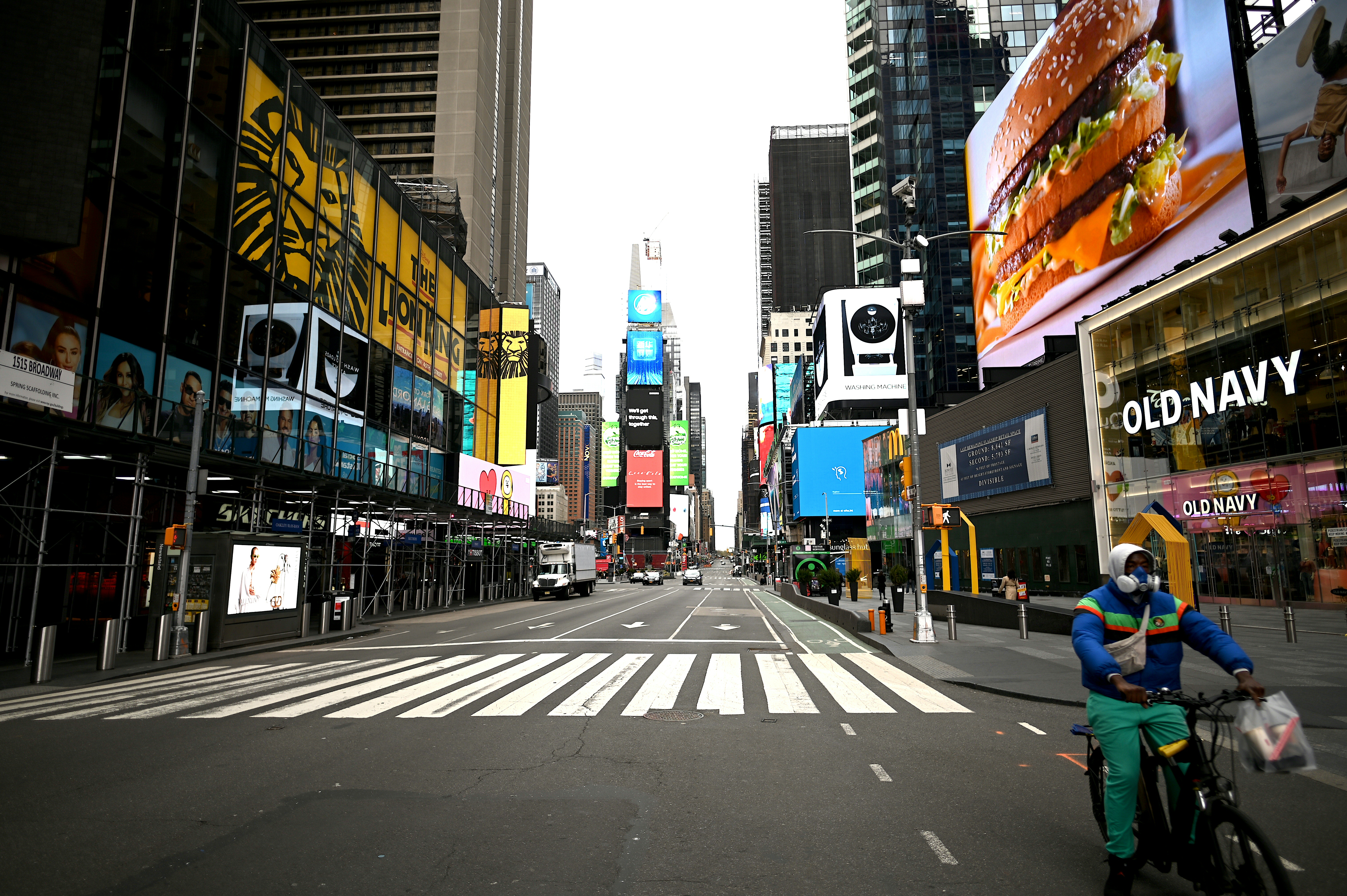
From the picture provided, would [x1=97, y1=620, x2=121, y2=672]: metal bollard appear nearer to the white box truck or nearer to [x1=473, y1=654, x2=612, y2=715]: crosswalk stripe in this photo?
[x1=473, y1=654, x2=612, y2=715]: crosswalk stripe

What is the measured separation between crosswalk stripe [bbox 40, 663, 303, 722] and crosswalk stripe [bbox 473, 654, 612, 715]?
16.2ft

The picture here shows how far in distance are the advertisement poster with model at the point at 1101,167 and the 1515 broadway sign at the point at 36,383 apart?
120 ft

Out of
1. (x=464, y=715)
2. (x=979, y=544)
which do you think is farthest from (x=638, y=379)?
(x=464, y=715)

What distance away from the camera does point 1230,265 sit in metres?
A: 24.2

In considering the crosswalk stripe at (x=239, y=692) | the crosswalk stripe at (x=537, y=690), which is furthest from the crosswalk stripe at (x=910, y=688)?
the crosswalk stripe at (x=239, y=692)

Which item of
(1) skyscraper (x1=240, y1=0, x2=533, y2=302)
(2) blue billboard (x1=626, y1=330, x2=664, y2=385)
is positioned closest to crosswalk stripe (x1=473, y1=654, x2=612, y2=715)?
(1) skyscraper (x1=240, y1=0, x2=533, y2=302)

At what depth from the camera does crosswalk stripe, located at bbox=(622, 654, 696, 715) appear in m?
10.0

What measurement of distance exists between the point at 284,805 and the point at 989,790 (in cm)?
596

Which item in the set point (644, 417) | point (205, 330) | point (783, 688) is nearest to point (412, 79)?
point (205, 330)

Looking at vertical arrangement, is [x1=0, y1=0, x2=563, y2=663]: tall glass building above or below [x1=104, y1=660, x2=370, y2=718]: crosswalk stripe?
above

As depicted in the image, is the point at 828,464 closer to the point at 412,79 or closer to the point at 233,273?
the point at 412,79

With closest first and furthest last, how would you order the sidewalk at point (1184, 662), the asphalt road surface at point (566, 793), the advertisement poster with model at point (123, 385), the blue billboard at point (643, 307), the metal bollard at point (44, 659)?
the asphalt road surface at point (566, 793)
the sidewalk at point (1184, 662)
the metal bollard at point (44, 659)
the advertisement poster with model at point (123, 385)
the blue billboard at point (643, 307)

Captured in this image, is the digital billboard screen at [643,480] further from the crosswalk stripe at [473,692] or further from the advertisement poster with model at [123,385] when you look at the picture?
the crosswalk stripe at [473,692]

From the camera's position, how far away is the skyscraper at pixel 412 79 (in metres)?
73.7
